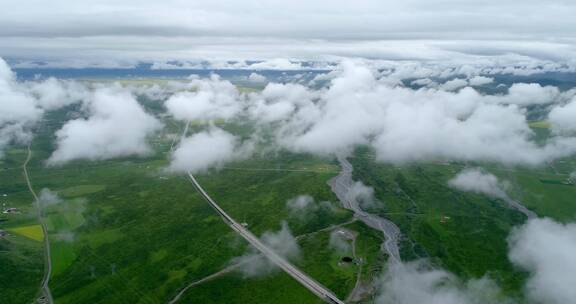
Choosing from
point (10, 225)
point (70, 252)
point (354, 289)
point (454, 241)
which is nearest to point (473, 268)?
point (454, 241)

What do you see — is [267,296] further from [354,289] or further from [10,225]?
[10,225]

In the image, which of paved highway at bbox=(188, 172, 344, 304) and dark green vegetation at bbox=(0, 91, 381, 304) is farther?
dark green vegetation at bbox=(0, 91, 381, 304)

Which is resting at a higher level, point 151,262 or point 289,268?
point 289,268

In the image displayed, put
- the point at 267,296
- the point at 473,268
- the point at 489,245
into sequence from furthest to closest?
the point at 489,245, the point at 473,268, the point at 267,296

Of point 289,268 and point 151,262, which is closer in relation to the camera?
point 289,268

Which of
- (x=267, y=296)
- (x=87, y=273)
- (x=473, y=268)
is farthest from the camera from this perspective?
(x=473, y=268)

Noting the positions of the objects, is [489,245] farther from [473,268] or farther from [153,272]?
[153,272]

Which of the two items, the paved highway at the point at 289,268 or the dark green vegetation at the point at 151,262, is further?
the dark green vegetation at the point at 151,262

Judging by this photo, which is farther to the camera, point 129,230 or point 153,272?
point 129,230

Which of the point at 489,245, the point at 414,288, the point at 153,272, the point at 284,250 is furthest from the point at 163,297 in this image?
the point at 489,245
